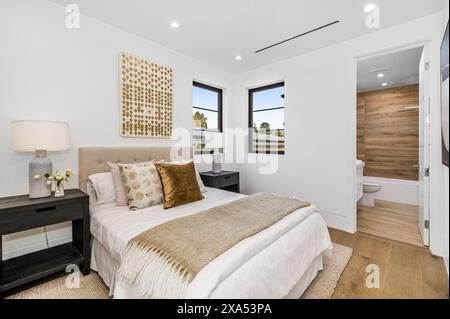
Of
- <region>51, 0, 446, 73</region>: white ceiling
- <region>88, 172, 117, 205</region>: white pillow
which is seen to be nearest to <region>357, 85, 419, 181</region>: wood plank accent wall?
<region>51, 0, 446, 73</region>: white ceiling

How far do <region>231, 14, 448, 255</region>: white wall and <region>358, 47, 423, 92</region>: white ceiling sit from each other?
26.3 inches

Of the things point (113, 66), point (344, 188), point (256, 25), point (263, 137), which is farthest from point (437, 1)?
point (113, 66)

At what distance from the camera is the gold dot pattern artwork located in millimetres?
2570

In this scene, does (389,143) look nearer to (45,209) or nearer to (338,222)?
(338,222)

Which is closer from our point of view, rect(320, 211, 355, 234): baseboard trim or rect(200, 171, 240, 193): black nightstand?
rect(320, 211, 355, 234): baseboard trim

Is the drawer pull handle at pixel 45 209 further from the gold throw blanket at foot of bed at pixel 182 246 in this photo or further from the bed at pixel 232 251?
the gold throw blanket at foot of bed at pixel 182 246

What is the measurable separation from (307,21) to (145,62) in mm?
1996

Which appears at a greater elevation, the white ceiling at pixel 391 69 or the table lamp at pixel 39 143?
the white ceiling at pixel 391 69

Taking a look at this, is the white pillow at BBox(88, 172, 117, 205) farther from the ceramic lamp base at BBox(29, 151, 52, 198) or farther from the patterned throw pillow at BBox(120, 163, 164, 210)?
the ceramic lamp base at BBox(29, 151, 52, 198)

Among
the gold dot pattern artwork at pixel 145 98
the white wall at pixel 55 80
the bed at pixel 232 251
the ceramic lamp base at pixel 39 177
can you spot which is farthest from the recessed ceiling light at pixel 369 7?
the ceramic lamp base at pixel 39 177

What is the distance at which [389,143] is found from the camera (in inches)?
177

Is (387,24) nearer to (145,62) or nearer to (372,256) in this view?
(372,256)

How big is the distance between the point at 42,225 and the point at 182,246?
1302 millimetres

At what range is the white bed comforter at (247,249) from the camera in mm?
1017
